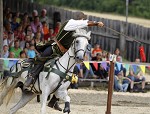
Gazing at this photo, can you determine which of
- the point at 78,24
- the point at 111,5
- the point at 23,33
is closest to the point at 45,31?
the point at 23,33

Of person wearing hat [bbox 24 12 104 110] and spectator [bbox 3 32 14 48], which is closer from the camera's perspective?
person wearing hat [bbox 24 12 104 110]

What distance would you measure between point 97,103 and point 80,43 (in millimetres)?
4700

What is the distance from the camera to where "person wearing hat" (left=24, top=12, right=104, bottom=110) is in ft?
33.7

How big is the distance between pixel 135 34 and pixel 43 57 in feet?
38.5

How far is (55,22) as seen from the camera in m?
21.2

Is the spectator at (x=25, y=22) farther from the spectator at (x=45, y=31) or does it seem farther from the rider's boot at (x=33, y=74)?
the rider's boot at (x=33, y=74)

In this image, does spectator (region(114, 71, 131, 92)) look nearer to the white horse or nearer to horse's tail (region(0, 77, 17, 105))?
horse's tail (region(0, 77, 17, 105))

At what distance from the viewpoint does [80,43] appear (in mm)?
10203

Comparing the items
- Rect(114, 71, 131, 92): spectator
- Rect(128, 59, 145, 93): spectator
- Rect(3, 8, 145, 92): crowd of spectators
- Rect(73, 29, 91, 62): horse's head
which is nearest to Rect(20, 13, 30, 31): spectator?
Rect(3, 8, 145, 92): crowd of spectators

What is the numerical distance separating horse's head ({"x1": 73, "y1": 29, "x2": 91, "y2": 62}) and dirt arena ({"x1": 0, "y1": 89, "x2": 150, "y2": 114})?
115 inches

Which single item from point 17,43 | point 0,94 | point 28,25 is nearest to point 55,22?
point 28,25

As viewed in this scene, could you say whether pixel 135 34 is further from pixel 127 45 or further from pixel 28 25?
pixel 28 25

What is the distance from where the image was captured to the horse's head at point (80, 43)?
33.2ft

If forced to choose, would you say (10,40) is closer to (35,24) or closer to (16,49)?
(16,49)
